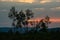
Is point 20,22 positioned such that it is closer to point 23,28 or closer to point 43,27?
point 23,28

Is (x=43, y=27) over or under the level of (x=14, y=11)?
under

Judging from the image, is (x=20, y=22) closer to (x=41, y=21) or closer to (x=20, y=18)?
(x=20, y=18)

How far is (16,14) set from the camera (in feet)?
218

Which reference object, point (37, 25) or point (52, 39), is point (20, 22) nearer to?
Answer: point (37, 25)

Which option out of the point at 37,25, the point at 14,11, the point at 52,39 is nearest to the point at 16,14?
the point at 14,11

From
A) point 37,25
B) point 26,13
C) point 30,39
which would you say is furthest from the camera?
point 37,25

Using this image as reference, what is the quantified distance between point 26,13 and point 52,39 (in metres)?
29.2

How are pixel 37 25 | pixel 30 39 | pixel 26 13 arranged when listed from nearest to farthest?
pixel 30 39, pixel 26 13, pixel 37 25

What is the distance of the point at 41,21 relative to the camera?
72.9 m

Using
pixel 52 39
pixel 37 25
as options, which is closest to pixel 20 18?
pixel 37 25

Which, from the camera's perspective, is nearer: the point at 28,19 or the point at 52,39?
the point at 52,39

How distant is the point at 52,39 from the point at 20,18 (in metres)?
31.1

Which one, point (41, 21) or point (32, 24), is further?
point (41, 21)

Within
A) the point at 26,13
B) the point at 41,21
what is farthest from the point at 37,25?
the point at 26,13
